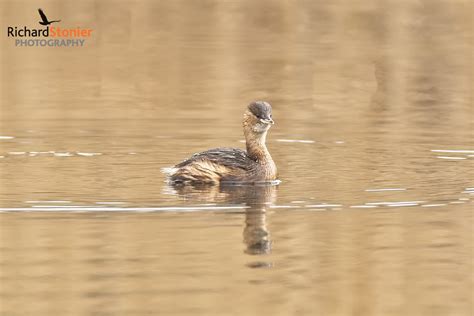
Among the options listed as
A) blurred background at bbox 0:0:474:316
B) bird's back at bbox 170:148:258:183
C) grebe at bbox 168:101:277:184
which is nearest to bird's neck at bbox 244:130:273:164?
grebe at bbox 168:101:277:184

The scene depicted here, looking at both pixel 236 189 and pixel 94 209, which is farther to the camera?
pixel 236 189

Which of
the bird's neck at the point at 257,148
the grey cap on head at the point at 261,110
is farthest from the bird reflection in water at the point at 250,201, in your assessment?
the grey cap on head at the point at 261,110

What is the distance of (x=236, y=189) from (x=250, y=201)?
1109mm

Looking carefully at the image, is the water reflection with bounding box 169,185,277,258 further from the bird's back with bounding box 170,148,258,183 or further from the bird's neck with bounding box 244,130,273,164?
the bird's neck with bounding box 244,130,273,164

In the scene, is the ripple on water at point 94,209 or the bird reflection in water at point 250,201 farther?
the ripple on water at point 94,209

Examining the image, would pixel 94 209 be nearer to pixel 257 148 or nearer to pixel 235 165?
pixel 235 165

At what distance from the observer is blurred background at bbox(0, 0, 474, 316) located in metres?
11.8

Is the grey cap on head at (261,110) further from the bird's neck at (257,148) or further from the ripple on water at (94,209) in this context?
the ripple on water at (94,209)

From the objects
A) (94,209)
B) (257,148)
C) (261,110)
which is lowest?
(94,209)

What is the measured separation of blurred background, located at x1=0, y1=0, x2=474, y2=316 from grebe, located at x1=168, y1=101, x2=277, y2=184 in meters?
0.38

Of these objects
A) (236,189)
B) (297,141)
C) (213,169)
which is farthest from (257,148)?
(297,141)

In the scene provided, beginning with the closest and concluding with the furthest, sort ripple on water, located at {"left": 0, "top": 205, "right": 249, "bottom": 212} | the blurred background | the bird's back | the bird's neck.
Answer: the blurred background
ripple on water, located at {"left": 0, "top": 205, "right": 249, "bottom": 212}
the bird's back
the bird's neck

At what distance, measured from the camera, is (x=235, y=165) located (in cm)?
1750

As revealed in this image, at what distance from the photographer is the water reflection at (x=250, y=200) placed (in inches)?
534
